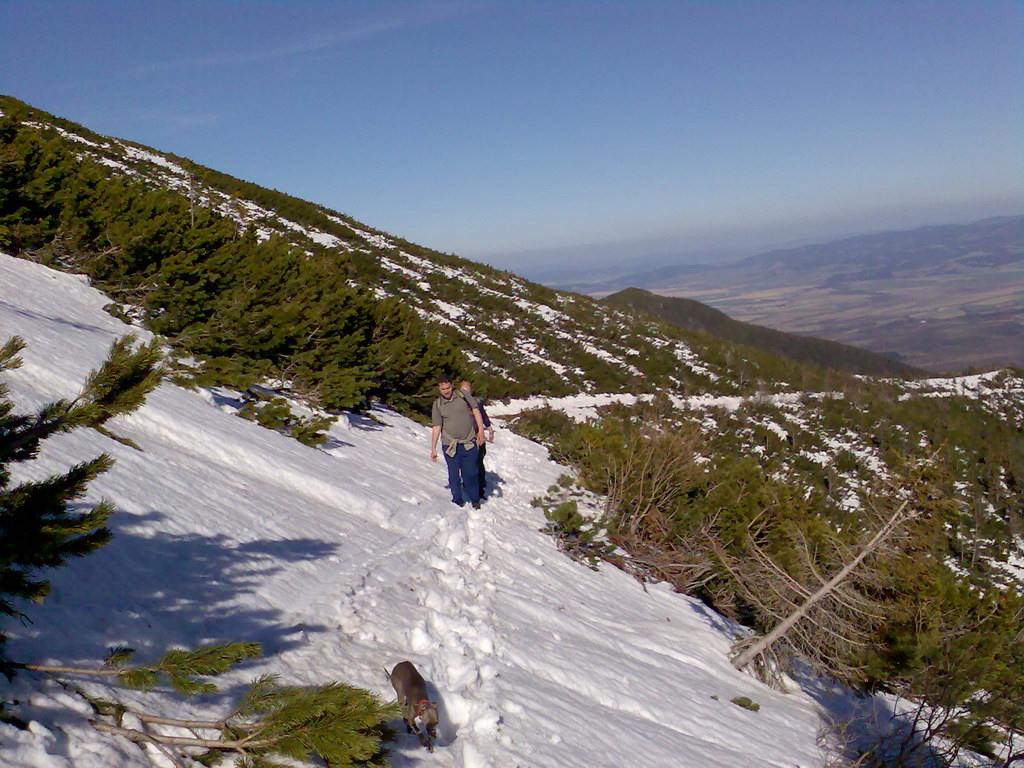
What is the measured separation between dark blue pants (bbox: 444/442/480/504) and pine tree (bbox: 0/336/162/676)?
5.35 meters

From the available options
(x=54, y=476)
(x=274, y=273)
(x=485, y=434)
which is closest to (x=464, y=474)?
(x=485, y=434)

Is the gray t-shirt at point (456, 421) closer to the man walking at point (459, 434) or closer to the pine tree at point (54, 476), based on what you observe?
the man walking at point (459, 434)

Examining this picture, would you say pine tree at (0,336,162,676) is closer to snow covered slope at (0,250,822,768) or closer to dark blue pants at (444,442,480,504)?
snow covered slope at (0,250,822,768)

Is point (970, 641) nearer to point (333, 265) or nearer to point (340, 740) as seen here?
point (340, 740)

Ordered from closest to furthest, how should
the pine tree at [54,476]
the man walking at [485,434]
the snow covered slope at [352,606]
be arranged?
1. the pine tree at [54,476]
2. the snow covered slope at [352,606]
3. the man walking at [485,434]

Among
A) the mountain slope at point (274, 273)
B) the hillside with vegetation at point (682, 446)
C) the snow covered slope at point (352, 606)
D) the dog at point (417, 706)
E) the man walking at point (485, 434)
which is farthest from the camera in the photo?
the mountain slope at point (274, 273)

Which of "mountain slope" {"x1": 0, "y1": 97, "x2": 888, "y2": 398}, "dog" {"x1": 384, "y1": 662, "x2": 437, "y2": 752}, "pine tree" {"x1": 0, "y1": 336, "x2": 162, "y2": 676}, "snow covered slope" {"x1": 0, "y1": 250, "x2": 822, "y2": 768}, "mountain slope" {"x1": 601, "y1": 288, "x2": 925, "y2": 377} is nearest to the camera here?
"pine tree" {"x1": 0, "y1": 336, "x2": 162, "y2": 676}

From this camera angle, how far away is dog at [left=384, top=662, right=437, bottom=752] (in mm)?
3031

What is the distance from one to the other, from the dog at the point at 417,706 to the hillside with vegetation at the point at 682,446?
4319 mm

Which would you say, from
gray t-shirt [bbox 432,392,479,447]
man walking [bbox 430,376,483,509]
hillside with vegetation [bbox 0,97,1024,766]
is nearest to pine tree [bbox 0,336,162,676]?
man walking [bbox 430,376,483,509]

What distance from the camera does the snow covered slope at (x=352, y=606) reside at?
2.88 m

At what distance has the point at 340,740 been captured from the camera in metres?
1.82

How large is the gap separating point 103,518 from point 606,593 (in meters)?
6.08

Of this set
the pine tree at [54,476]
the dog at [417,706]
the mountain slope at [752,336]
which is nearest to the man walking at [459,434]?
the dog at [417,706]
